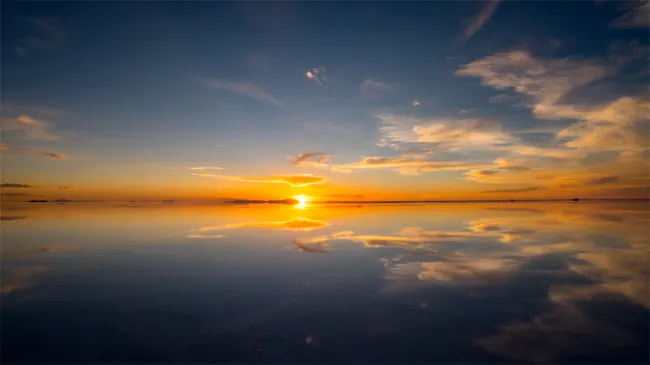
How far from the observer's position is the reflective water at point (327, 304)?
28.1 ft

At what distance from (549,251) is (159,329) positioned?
20617 mm

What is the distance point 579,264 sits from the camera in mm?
16688

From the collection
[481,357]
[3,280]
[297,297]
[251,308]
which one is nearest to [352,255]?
[297,297]

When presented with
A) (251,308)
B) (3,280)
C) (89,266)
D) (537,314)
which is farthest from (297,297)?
(3,280)

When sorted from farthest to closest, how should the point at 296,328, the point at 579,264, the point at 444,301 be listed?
the point at 579,264, the point at 444,301, the point at 296,328

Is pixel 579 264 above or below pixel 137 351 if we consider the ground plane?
above

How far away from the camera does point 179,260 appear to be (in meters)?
18.2

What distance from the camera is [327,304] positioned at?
11625 mm

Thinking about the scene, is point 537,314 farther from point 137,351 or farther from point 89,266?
point 89,266

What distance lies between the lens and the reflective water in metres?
8.56

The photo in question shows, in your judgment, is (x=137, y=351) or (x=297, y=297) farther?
(x=297, y=297)

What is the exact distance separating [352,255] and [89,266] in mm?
13383

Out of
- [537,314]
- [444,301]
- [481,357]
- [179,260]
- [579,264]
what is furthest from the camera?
[179,260]

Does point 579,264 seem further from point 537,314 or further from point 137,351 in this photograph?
point 137,351
